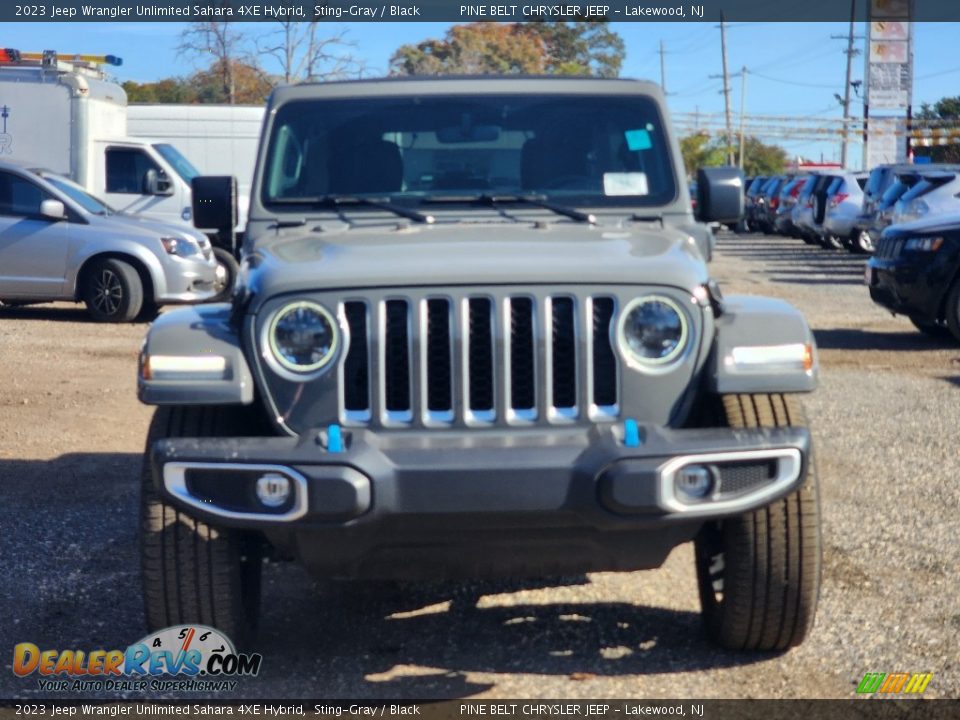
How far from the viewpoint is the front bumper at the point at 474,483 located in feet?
12.7

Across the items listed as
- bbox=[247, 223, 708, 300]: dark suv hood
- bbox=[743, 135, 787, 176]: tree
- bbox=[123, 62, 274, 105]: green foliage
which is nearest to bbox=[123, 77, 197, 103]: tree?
bbox=[123, 62, 274, 105]: green foliage

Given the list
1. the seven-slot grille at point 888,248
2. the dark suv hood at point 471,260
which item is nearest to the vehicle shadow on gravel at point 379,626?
the dark suv hood at point 471,260

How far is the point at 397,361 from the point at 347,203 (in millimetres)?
1348

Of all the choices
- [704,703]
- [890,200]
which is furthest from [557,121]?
[890,200]

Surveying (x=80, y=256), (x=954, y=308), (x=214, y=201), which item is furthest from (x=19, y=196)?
(x=214, y=201)

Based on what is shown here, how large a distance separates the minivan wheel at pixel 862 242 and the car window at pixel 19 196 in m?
15.4

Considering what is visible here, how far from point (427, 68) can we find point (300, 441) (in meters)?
49.6

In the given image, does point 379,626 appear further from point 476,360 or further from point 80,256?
point 80,256

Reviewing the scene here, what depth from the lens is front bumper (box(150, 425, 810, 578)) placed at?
388 centimetres

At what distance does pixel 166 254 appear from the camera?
14219 millimetres

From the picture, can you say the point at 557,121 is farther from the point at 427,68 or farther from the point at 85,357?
the point at 427,68

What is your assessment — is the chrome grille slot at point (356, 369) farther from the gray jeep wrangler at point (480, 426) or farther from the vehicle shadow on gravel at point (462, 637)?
the vehicle shadow on gravel at point (462, 637)

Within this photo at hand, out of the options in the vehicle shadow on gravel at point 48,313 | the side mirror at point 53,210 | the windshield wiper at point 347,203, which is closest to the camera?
the windshield wiper at point 347,203

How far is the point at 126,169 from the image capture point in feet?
57.9
